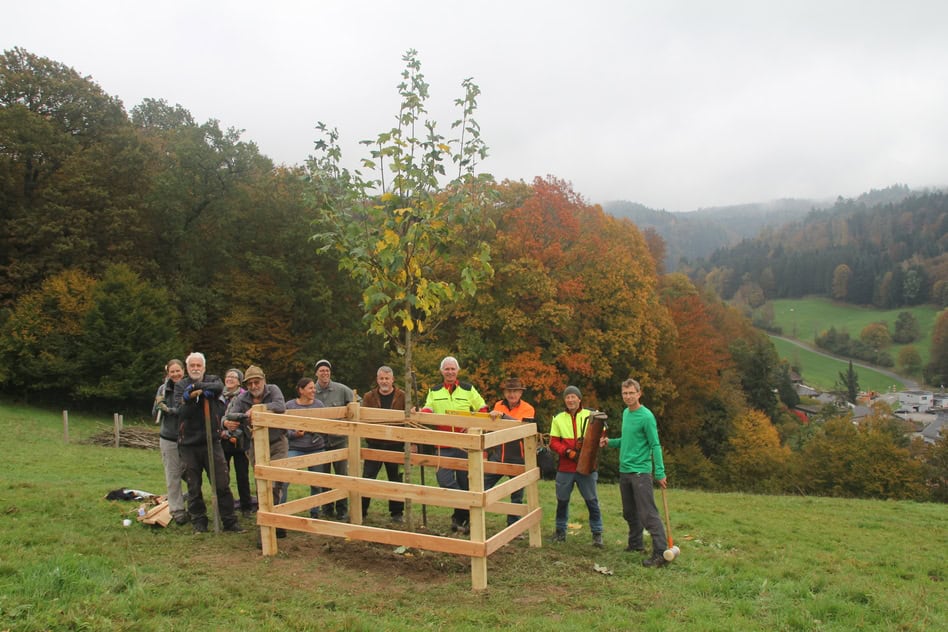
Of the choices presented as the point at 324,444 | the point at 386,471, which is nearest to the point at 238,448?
the point at 324,444

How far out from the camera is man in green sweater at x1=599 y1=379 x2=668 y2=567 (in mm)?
7125

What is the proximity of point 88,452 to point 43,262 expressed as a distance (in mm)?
17521

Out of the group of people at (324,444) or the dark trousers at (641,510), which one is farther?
the group of people at (324,444)

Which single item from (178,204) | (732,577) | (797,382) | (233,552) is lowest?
(797,382)

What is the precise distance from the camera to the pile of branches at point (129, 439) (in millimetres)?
21141

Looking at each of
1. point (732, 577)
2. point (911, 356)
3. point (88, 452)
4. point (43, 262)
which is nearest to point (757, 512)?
point (732, 577)

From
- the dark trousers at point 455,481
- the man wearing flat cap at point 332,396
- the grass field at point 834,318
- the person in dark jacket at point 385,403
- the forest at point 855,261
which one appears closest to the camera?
the dark trousers at point 455,481

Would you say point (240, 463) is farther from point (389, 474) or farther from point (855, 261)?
point (855, 261)

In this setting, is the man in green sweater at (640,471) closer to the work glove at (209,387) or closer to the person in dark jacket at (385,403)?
the person in dark jacket at (385,403)

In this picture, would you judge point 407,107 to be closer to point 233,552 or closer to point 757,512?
point 233,552

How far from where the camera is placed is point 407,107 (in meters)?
7.25

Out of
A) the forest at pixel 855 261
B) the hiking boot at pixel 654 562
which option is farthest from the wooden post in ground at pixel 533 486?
the forest at pixel 855 261

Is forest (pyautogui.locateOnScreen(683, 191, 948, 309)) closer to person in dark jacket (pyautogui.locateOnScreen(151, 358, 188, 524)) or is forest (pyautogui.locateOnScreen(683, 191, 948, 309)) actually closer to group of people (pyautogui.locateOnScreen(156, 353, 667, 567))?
group of people (pyautogui.locateOnScreen(156, 353, 667, 567))

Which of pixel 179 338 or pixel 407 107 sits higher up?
pixel 407 107
